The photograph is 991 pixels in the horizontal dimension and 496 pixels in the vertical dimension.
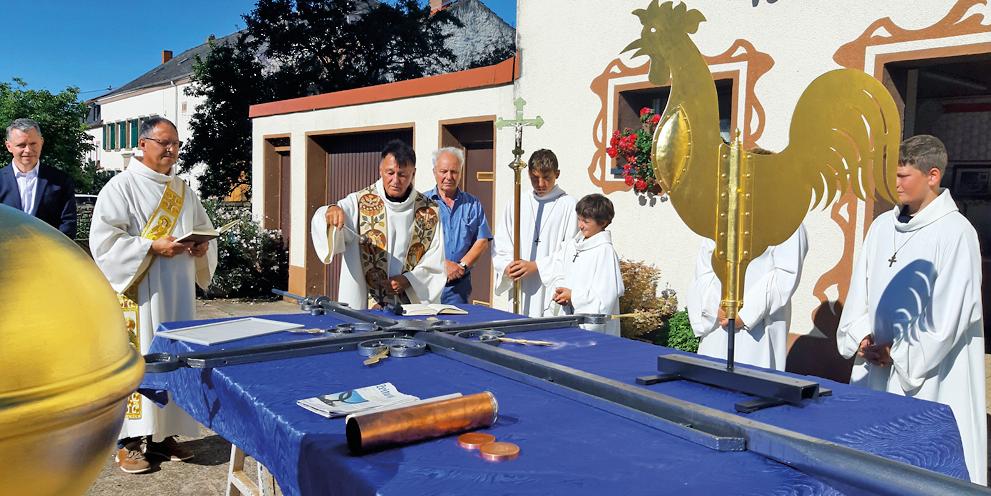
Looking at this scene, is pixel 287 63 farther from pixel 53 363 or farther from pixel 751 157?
pixel 53 363

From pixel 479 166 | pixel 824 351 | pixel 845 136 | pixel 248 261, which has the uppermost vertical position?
pixel 479 166

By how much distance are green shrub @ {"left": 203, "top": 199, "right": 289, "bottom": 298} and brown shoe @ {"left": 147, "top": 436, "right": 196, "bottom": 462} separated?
22.0ft

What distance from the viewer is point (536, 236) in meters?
5.39

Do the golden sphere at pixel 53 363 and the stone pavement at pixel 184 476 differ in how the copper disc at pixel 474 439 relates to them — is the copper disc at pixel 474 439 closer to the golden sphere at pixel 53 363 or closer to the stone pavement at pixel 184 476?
the golden sphere at pixel 53 363

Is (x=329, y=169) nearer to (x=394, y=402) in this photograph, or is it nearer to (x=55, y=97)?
(x=394, y=402)

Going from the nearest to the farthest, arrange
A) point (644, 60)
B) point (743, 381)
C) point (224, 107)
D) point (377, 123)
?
point (743, 381)
point (644, 60)
point (377, 123)
point (224, 107)

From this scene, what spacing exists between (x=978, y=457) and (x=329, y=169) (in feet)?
30.4

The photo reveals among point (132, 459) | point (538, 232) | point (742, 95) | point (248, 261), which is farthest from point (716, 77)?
point (248, 261)

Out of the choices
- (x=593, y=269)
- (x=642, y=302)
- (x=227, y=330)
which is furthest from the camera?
(x=642, y=302)

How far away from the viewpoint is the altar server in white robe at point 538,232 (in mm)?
5012

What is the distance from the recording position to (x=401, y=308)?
3.40 metres

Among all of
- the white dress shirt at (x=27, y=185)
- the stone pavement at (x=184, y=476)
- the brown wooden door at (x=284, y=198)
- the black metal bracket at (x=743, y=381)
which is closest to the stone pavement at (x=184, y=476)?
the stone pavement at (x=184, y=476)

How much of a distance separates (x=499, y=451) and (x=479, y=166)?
7.13 metres

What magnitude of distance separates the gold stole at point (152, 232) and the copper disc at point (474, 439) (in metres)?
3.32
